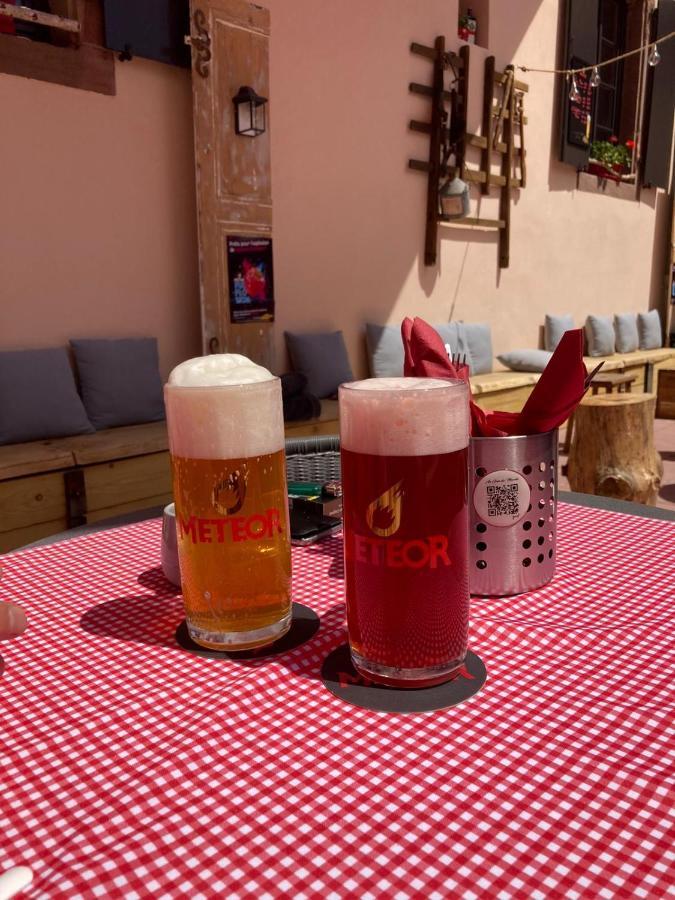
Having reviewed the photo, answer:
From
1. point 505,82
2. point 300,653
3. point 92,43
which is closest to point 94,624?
point 300,653

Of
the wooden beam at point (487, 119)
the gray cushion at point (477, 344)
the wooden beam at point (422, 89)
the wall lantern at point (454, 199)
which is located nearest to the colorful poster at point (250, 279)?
the wall lantern at point (454, 199)

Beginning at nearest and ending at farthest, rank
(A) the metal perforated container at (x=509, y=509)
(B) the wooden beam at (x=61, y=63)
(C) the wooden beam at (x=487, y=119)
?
(A) the metal perforated container at (x=509, y=509), (B) the wooden beam at (x=61, y=63), (C) the wooden beam at (x=487, y=119)

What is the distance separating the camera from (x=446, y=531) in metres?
0.62

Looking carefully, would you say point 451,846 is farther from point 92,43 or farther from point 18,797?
point 92,43

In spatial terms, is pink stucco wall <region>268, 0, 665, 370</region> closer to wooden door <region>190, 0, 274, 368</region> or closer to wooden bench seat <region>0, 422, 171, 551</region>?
wooden door <region>190, 0, 274, 368</region>

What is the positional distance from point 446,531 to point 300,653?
199mm

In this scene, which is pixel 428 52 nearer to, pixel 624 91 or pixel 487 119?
pixel 487 119

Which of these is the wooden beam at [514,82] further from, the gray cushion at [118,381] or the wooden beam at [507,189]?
the gray cushion at [118,381]

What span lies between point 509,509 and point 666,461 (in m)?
Result: 4.66

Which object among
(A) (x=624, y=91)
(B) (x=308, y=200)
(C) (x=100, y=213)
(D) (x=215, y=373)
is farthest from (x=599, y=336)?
(D) (x=215, y=373)

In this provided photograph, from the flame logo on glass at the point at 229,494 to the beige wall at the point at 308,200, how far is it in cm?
308

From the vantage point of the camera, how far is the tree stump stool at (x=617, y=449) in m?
2.69

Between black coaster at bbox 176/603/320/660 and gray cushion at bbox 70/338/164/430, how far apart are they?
9.37 feet

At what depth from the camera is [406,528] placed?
60 cm
